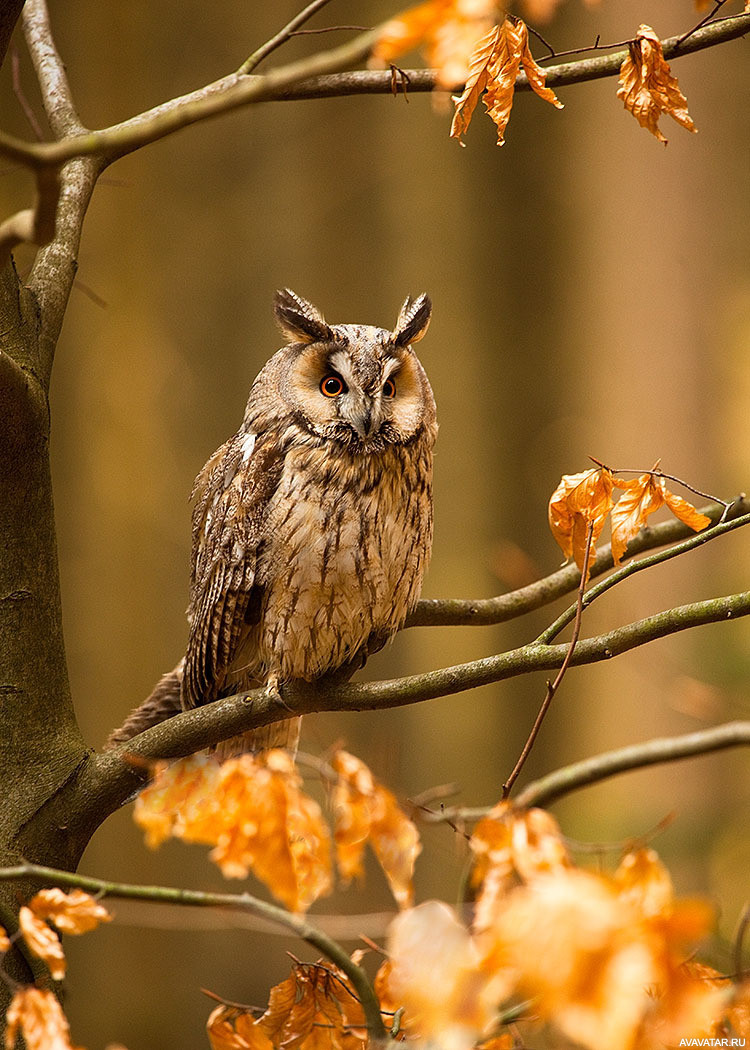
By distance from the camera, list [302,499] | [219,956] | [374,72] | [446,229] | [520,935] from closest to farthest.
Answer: [520,935]
[374,72]
[302,499]
[219,956]
[446,229]

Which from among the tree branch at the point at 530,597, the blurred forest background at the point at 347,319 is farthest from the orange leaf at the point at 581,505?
the blurred forest background at the point at 347,319

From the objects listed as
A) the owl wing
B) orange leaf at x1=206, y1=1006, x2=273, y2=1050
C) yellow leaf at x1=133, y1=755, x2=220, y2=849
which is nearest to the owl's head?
the owl wing

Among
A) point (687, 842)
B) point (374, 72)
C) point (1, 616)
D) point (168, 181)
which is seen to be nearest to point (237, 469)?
point (1, 616)

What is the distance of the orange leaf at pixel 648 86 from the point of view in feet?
3.93

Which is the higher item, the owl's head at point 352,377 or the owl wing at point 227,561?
the owl's head at point 352,377

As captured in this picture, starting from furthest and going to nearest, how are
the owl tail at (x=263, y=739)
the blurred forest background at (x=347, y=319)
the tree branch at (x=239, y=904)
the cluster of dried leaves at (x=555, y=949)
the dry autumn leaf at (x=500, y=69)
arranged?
the blurred forest background at (x=347, y=319) < the owl tail at (x=263, y=739) < the dry autumn leaf at (x=500, y=69) < the tree branch at (x=239, y=904) < the cluster of dried leaves at (x=555, y=949)

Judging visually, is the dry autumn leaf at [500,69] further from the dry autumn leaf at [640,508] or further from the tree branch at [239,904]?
the tree branch at [239,904]

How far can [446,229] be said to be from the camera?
4035mm

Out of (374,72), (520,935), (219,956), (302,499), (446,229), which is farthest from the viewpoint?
(446,229)

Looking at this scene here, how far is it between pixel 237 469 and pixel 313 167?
2.69m

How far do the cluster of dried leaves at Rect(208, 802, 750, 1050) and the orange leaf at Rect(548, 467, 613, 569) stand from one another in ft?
1.69

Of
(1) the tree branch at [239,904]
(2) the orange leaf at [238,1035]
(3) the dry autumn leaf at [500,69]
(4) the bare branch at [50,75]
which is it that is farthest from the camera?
(4) the bare branch at [50,75]

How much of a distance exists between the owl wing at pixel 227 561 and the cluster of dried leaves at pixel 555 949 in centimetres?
95

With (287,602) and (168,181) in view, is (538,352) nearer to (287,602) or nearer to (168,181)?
(168,181)
